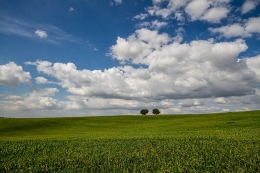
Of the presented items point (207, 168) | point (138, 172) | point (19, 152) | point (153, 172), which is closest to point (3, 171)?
point (19, 152)

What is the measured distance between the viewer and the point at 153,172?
31.1 feet

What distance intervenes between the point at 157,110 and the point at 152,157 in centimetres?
12362

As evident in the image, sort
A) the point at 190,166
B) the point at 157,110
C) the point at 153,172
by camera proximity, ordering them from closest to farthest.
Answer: the point at 153,172
the point at 190,166
the point at 157,110

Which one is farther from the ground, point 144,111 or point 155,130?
point 144,111

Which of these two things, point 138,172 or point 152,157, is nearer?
point 138,172

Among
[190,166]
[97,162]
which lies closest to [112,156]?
[97,162]

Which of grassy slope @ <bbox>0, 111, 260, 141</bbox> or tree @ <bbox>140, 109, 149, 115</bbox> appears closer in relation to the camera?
grassy slope @ <bbox>0, 111, 260, 141</bbox>

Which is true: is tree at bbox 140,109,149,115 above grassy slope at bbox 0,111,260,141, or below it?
above

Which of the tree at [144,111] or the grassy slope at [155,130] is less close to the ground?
the tree at [144,111]

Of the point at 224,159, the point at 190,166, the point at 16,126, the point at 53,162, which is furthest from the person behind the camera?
the point at 16,126

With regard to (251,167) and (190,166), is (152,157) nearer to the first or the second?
(190,166)

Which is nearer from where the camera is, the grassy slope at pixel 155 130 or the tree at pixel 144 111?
the grassy slope at pixel 155 130

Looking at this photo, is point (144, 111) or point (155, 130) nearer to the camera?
point (155, 130)

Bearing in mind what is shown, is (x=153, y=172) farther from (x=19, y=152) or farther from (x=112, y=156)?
(x=19, y=152)
